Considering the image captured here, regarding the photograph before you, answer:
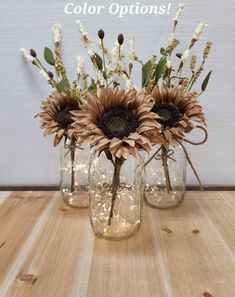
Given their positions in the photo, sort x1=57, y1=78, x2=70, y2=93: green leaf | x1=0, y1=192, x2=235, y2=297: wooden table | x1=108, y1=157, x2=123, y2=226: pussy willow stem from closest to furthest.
Result: x1=0, y1=192, x2=235, y2=297: wooden table → x1=108, y1=157, x2=123, y2=226: pussy willow stem → x1=57, y1=78, x2=70, y2=93: green leaf

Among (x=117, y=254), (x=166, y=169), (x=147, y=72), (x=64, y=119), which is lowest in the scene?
(x=117, y=254)

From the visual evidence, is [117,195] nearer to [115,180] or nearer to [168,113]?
[115,180]

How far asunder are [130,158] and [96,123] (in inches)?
7.6

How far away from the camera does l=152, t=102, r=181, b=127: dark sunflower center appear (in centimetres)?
75

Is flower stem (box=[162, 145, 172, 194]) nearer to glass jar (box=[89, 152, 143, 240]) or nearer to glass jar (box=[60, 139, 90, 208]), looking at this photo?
glass jar (box=[89, 152, 143, 240])

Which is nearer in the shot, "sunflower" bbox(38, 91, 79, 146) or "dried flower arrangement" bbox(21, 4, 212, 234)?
"dried flower arrangement" bbox(21, 4, 212, 234)

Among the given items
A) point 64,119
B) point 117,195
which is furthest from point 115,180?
point 64,119

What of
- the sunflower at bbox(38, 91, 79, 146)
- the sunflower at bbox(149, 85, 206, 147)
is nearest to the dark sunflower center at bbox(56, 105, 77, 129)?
the sunflower at bbox(38, 91, 79, 146)

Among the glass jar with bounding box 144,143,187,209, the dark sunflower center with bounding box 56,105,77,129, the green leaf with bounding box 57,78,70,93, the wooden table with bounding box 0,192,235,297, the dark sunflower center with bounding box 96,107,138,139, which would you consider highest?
the green leaf with bounding box 57,78,70,93

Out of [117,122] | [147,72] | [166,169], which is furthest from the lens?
[166,169]

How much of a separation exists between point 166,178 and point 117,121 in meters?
0.32

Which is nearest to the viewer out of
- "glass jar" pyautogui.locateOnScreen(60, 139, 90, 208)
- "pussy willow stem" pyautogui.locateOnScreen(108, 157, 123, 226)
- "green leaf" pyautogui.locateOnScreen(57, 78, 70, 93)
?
"pussy willow stem" pyautogui.locateOnScreen(108, 157, 123, 226)

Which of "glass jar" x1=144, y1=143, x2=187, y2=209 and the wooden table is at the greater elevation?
"glass jar" x1=144, y1=143, x2=187, y2=209

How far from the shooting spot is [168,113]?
2.48ft
